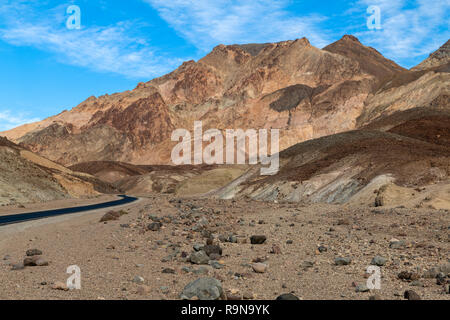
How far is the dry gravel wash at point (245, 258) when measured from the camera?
7.20 meters

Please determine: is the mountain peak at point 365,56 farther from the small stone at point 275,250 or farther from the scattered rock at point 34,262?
the scattered rock at point 34,262

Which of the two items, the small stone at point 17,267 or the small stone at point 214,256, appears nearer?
the small stone at point 17,267

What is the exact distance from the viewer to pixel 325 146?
1927 inches

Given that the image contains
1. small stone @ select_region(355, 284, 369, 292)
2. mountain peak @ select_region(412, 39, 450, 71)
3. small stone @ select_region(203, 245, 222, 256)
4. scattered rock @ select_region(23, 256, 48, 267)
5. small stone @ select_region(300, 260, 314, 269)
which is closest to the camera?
small stone @ select_region(355, 284, 369, 292)

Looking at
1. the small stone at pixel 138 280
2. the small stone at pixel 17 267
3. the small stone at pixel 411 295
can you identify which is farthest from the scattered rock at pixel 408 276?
the small stone at pixel 17 267

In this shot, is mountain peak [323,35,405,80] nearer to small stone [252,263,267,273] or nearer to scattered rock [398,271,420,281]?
scattered rock [398,271,420,281]

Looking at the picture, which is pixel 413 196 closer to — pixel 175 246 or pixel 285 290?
pixel 175 246

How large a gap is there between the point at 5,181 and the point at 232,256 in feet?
168

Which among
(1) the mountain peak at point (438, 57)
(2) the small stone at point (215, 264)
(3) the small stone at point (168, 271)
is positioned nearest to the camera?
(3) the small stone at point (168, 271)

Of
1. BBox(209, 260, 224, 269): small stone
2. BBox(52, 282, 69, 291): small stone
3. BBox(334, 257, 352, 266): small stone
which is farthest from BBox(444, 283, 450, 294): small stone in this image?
BBox(52, 282, 69, 291): small stone

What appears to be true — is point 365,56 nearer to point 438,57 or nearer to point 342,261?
point 438,57

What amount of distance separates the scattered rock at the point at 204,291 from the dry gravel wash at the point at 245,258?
371mm

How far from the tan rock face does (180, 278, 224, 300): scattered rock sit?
4897 inches

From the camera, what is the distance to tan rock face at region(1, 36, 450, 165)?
142 m
